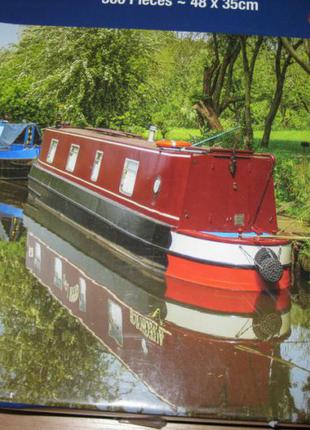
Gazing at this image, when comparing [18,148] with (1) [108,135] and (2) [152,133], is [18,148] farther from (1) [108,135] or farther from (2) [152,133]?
(2) [152,133]

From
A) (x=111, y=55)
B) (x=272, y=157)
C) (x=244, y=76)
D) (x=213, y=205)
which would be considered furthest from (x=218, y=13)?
(x=213, y=205)

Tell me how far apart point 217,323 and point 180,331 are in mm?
135

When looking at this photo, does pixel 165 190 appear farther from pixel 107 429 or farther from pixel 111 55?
pixel 107 429

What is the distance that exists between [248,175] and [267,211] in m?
0.15

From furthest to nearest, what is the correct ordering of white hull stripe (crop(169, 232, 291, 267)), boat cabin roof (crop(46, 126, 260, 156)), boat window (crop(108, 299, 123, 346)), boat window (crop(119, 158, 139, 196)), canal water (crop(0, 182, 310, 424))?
boat window (crop(119, 158, 139, 196))
boat cabin roof (crop(46, 126, 260, 156))
white hull stripe (crop(169, 232, 291, 267))
boat window (crop(108, 299, 123, 346))
canal water (crop(0, 182, 310, 424))

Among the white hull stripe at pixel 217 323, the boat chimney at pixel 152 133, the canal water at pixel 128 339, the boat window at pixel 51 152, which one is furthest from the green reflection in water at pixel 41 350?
the boat chimney at pixel 152 133

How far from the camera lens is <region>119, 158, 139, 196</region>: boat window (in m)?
2.30

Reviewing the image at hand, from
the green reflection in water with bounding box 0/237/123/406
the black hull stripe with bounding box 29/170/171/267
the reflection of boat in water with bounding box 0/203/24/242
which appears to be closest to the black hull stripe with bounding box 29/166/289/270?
the black hull stripe with bounding box 29/170/171/267

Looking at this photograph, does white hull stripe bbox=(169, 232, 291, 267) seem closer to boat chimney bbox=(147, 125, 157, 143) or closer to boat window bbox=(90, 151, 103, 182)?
boat chimney bbox=(147, 125, 157, 143)

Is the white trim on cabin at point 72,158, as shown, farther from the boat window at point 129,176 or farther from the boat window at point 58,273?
the boat window at point 58,273

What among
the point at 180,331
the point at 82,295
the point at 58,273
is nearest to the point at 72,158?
the point at 58,273

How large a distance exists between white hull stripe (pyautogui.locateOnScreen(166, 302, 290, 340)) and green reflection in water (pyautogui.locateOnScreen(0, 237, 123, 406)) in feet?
0.98

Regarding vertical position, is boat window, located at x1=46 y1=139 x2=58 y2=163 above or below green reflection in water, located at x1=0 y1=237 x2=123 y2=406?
above

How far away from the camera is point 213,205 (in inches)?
83.9
